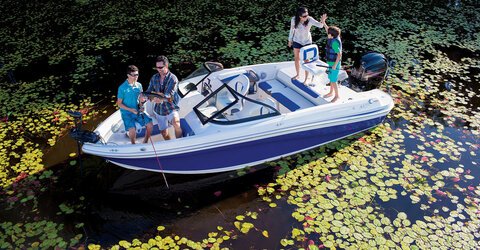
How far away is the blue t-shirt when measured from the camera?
542 cm

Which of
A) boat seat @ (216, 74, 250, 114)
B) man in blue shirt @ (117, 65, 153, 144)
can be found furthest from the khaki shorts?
boat seat @ (216, 74, 250, 114)

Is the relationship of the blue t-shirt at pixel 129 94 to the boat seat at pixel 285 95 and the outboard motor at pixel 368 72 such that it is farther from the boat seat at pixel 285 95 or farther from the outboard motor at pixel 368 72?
the outboard motor at pixel 368 72

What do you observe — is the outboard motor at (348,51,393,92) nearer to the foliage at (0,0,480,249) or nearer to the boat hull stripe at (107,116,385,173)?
the foliage at (0,0,480,249)

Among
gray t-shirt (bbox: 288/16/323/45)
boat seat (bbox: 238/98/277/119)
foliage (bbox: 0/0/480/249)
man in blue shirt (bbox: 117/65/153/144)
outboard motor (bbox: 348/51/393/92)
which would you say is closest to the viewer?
foliage (bbox: 0/0/480/249)

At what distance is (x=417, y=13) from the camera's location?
13.1 m

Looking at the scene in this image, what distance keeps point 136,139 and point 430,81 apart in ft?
22.6

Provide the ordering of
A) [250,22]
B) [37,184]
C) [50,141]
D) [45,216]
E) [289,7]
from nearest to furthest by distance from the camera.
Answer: [45,216], [37,184], [50,141], [250,22], [289,7]

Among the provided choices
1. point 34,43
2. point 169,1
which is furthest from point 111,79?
point 169,1

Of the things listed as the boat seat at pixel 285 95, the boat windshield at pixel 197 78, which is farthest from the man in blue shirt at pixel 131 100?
the boat seat at pixel 285 95

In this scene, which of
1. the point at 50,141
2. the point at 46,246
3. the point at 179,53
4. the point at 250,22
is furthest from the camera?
the point at 250,22

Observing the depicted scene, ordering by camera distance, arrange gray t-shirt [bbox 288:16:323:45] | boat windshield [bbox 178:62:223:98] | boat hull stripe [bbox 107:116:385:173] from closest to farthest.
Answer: boat hull stripe [bbox 107:116:385:173], boat windshield [bbox 178:62:223:98], gray t-shirt [bbox 288:16:323:45]

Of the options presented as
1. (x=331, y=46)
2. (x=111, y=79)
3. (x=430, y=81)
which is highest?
(x=331, y=46)

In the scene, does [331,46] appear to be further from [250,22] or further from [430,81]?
[250,22]

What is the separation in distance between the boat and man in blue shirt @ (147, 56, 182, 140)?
37 centimetres
